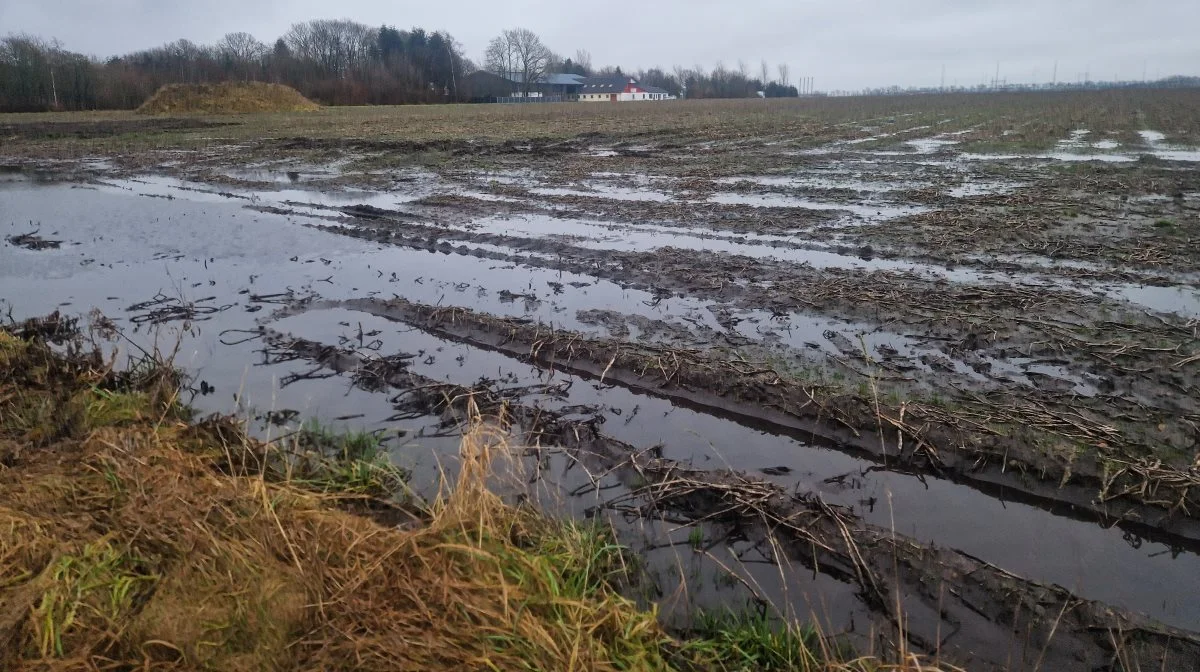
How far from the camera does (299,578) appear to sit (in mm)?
2896

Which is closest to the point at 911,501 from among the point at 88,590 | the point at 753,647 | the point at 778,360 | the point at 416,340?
the point at 753,647

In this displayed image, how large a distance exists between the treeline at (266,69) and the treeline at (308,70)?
9 centimetres

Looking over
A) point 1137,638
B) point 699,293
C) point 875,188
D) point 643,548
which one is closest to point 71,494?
point 643,548

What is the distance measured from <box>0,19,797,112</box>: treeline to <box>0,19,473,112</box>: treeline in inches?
3.7

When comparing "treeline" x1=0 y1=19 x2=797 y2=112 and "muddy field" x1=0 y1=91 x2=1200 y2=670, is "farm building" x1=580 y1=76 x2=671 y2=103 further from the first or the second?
"muddy field" x1=0 y1=91 x2=1200 y2=670

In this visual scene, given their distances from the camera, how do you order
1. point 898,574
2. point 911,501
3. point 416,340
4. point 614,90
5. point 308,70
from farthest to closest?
point 614,90 < point 308,70 < point 416,340 < point 911,501 < point 898,574

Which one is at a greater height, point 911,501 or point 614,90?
point 614,90

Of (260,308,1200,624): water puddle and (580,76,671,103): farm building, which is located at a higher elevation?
(580,76,671,103): farm building

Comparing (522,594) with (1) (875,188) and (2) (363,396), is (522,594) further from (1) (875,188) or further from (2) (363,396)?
(1) (875,188)

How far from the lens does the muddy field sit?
3.39 metres

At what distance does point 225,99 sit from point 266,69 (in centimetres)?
2147

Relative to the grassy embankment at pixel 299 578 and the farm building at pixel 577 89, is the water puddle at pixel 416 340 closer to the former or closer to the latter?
the grassy embankment at pixel 299 578

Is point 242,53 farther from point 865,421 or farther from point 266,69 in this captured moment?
point 865,421

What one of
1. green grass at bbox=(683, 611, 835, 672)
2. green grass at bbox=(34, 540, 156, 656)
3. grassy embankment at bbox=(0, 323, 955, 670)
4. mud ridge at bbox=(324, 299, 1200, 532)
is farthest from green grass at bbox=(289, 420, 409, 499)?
mud ridge at bbox=(324, 299, 1200, 532)
